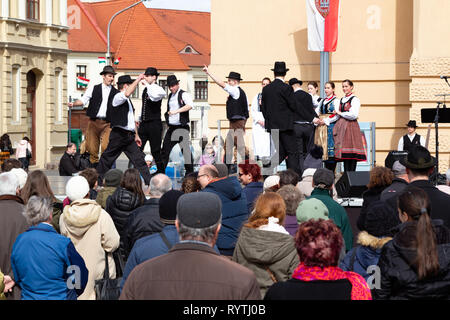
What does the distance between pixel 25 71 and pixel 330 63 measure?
2357 centimetres

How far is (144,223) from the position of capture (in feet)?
23.9

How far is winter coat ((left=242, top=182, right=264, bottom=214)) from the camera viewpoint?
8992 mm

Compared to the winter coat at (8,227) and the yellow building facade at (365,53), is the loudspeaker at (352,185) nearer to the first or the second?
the winter coat at (8,227)

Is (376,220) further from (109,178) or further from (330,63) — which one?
A: (330,63)

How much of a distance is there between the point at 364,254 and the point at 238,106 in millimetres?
8002

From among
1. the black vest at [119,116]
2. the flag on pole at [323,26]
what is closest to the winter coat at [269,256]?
the black vest at [119,116]

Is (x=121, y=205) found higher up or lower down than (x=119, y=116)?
lower down

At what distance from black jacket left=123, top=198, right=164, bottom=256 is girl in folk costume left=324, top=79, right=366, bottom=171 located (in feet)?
20.8

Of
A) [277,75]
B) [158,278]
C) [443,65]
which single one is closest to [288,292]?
[158,278]

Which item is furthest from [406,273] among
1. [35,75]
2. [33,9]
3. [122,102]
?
[33,9]

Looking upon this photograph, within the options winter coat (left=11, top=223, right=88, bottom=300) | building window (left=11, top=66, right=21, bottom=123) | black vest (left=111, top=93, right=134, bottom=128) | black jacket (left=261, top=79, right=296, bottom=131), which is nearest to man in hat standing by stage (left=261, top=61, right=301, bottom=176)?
black jacket (left=261, top=79, right=296, bottom=131)

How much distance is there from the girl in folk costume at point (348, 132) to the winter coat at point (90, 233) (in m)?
6.32

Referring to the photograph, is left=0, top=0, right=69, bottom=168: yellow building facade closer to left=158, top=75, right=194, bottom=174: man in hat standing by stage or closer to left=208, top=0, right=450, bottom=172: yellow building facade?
A: left=208, top=0, right=450, bottom=172: yellow building facade

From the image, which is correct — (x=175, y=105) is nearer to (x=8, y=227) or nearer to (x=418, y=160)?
(x=8, y=227)
